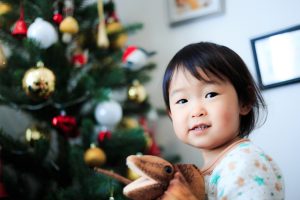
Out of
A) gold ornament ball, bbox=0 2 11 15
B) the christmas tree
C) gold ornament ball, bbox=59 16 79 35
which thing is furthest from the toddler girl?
gold ornament ball, bbox=0 2 11 15

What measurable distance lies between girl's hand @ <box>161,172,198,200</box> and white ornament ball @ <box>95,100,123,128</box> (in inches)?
24.5

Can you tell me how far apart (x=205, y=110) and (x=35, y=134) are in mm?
638

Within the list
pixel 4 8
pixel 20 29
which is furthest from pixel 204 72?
pixel 4 8

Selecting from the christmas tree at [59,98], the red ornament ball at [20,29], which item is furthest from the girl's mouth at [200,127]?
the red ornament ball at [20,29]

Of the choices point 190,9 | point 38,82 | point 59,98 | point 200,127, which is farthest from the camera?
point 190,9

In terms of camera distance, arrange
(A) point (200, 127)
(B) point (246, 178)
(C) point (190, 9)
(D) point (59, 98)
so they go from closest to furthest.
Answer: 1. (B) point (246, 178)
2. (A) point (200, 127)
3. (D) point (59, 98)
4. (C) point (190, 9)

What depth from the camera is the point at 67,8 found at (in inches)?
44.3

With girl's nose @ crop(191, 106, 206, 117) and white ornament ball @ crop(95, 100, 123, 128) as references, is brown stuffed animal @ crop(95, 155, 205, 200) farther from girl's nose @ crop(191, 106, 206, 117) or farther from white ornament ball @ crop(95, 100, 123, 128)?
white ornament ball @ crop(95, 100, 123, 128)

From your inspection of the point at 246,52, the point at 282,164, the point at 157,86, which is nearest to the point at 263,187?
the point at 282,164

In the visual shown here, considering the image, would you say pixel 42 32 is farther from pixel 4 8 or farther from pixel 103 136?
pixel 103 136

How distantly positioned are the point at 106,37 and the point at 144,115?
35cm

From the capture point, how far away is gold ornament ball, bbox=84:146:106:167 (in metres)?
0.99

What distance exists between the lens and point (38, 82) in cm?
93

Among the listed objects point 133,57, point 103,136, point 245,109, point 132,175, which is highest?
point 133,57
